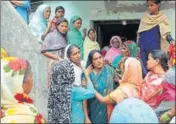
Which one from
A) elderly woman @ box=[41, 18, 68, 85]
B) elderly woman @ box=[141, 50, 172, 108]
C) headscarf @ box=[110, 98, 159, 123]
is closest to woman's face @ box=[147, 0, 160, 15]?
elderly woman @ box=[41, 18, 68, 85]

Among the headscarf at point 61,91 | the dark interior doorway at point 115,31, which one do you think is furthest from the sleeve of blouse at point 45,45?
the dark interior doorway at point 115,31

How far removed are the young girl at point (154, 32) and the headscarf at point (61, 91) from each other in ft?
8.63

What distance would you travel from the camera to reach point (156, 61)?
5.19 meters

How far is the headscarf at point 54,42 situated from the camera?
6.80m

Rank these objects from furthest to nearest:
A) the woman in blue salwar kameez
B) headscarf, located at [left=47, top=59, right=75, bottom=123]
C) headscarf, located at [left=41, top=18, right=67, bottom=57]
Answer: headscarf, located at [left=41, top=18, right=67, bottom=57] → the woman in blue salwar kameez → headscarf, located at [left=47, top=59, right=75, bottom=123]

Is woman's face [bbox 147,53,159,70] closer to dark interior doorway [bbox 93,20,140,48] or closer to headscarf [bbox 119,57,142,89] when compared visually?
headscarf [bbox 119,57,142,89]

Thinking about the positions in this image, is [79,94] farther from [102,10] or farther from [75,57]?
[102,10]

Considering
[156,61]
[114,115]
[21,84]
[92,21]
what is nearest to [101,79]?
[156,61]

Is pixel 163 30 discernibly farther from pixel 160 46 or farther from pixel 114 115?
pixel 114 115

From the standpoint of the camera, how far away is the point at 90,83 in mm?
5703

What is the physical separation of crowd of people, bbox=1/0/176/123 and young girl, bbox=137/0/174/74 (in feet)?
0.05

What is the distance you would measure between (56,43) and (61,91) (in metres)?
1.60

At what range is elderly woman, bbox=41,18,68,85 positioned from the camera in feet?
22.3

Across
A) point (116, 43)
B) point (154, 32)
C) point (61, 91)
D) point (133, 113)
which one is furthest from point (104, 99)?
point (116, 43)
